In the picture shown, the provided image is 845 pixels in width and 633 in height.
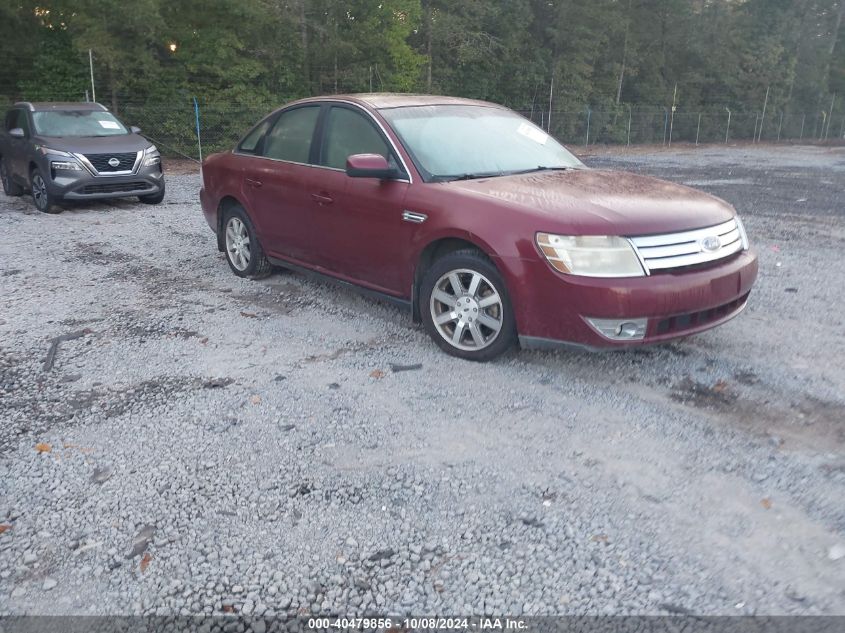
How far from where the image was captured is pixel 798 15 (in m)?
52.1

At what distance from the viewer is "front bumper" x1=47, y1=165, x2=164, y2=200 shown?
1108cm

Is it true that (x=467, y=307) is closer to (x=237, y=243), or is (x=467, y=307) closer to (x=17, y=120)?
(x=237, y=243)

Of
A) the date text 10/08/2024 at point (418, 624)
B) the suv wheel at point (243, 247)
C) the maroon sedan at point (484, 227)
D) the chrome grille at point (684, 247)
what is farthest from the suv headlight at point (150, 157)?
the date text 10/08/2024 at point (418, 624)

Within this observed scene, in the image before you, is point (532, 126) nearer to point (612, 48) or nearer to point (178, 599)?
point (178, 599)

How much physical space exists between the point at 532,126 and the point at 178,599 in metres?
4.74

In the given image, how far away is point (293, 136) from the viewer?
631 centimetres

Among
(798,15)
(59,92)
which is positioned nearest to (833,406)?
(59,92)

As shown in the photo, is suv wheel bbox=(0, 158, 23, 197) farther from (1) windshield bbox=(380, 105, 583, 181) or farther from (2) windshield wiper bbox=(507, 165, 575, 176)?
(2) windshield wiper bbox=(507, 165, 575, 176)

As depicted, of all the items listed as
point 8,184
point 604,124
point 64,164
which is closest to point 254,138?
point 64,164

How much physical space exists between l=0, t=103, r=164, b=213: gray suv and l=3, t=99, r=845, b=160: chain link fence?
9460 millimetres

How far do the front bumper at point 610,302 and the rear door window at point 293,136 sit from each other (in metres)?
2.43

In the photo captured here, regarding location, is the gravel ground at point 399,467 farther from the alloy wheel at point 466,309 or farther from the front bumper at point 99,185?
the front bumper at point 99,185

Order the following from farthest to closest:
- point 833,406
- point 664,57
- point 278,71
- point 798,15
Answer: point 798,15, point 664,57, point 278,71, point 833,406

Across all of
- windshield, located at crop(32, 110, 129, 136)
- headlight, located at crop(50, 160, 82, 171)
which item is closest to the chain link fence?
windshield, located at crop(32, 110, 129, 136)
